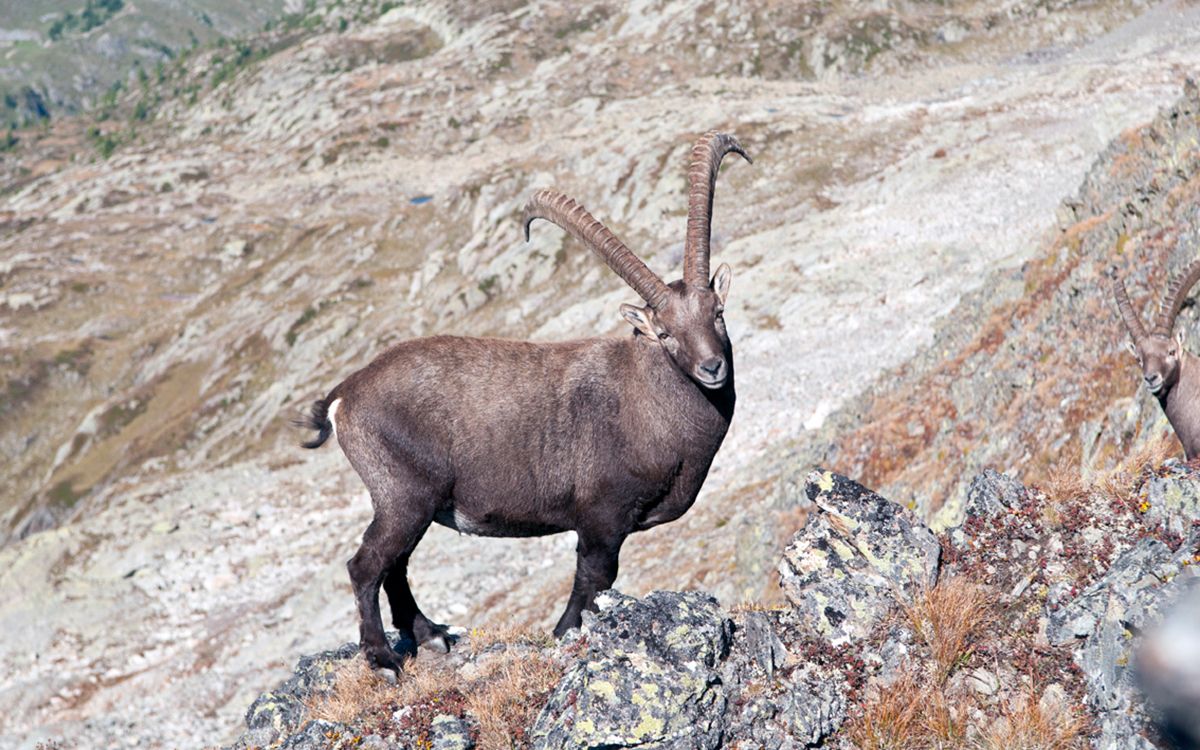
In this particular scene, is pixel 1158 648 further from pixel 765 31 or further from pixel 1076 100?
pixel 765 31

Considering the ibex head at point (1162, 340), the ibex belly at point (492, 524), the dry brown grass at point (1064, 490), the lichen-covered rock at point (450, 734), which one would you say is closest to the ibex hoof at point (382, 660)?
the ibex belly at point (492, 524)

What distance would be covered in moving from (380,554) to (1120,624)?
759 centimetres

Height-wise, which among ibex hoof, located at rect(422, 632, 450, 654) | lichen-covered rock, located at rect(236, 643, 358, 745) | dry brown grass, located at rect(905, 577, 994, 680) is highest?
dry brown grass, located at rect(905, 577, 994, 680)

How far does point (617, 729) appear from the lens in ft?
27.3

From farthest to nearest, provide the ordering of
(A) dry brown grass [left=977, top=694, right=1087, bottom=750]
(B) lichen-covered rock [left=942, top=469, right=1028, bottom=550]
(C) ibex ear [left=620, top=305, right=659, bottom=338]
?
(C) ibex ear [left=620, top=305, right=659, bottom=338]
(B) lichen-covered rock [left=942, top=469, right=1028, bottom=550]
(A) dry brown grass [left=977, top=694, right=1087, bottom=750]

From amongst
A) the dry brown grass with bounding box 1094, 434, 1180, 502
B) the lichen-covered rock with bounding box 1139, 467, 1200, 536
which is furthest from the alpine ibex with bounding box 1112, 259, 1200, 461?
the lichen-covered rock with bounding box 1139, 467, 1200, 536

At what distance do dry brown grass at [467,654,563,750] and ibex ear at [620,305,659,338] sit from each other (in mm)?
3898

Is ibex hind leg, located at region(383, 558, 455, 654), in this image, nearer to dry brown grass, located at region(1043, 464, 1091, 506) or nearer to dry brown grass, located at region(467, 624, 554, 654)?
dry brown grass, located at region(467, 624, 554, 654)

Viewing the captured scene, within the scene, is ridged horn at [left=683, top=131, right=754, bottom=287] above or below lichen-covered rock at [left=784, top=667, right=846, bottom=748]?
above

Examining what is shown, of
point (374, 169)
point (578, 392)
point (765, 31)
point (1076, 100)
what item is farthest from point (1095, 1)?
point (578, 392)

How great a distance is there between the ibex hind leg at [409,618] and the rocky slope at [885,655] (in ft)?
3.23

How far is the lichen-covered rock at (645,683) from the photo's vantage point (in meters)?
8.34

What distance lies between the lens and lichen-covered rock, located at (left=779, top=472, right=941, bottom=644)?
945 centimetres

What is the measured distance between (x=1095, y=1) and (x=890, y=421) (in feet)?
330
